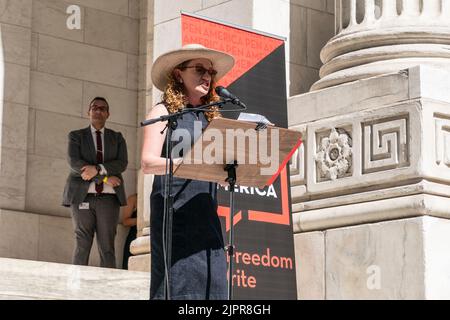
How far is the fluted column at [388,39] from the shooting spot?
12773mm

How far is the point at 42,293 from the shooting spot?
10.4m

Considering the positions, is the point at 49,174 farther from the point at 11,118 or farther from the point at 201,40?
the point at 201,40

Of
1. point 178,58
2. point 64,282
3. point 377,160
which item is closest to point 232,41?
point 377,160

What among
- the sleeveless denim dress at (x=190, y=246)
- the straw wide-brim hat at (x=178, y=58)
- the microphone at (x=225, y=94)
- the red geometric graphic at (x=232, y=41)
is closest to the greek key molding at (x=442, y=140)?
the red geometric graphic at (x=232, y=41)

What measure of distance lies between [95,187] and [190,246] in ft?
21.1

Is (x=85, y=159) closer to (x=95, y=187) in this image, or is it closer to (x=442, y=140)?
(x=95, y=187)

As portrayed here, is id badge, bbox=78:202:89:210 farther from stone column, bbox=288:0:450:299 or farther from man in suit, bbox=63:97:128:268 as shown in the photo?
stone column, bbox=288:0:450:299

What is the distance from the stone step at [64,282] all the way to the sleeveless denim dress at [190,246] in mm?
1807

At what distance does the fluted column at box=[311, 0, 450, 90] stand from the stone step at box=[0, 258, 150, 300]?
292 cm

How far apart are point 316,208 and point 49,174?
19.6 ft

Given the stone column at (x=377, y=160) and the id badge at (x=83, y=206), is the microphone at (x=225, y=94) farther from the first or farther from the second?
the id badge at (x=83, y=206)

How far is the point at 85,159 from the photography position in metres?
15.0

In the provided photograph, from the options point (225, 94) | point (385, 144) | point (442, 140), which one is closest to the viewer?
point (225, 94)

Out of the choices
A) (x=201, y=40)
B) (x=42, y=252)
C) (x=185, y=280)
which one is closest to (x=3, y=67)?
(x=42, y=252)
